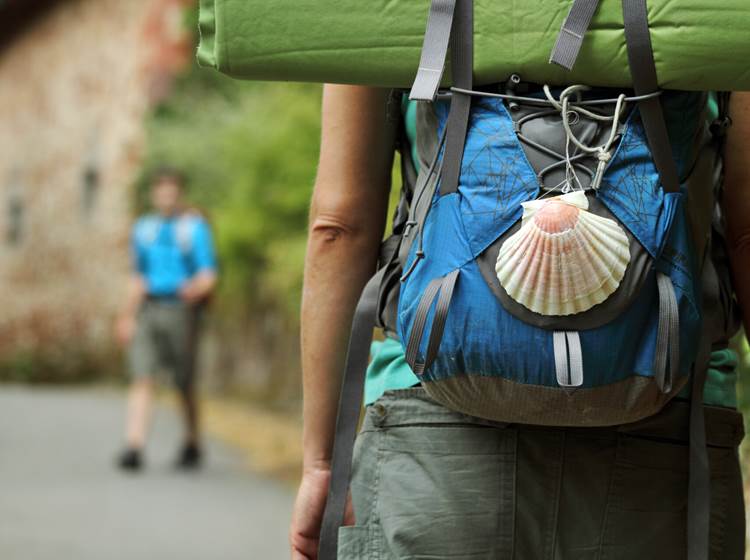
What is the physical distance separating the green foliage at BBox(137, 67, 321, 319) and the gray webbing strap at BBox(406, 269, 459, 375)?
23.3 ft

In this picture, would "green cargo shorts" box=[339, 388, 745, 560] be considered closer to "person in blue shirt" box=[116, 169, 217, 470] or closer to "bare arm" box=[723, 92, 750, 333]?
"bare arm" box=[723, 92, 750, 333]

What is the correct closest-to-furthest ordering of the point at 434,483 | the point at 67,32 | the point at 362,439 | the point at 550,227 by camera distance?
the point at 550,227
the point at 434,483
the point at 362,439
the point at 67,32

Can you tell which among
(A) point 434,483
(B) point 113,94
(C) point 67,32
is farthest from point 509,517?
(C) point 67,32

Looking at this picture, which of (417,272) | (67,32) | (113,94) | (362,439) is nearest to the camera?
(417,272)

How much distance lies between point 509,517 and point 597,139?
51 cm

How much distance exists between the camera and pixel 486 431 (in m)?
1.74

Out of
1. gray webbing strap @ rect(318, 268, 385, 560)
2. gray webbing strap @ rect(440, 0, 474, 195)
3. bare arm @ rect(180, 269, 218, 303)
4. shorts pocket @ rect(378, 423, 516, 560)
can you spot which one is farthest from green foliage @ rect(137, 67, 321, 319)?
gray webbing strap @ rect(440, 0, 474, 195)

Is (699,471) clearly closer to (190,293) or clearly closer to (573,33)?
(573,33)

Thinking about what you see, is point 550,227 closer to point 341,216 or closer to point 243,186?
point 341,216

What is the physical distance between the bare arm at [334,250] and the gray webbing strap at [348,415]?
3.5 inches

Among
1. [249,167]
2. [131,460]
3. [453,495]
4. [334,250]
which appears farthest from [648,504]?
[249,167]

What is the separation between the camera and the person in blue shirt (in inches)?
368

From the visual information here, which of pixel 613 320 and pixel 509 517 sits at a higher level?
pixel 613 320

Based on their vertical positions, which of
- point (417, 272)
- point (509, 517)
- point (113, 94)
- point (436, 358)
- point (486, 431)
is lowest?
point (509, 517)
